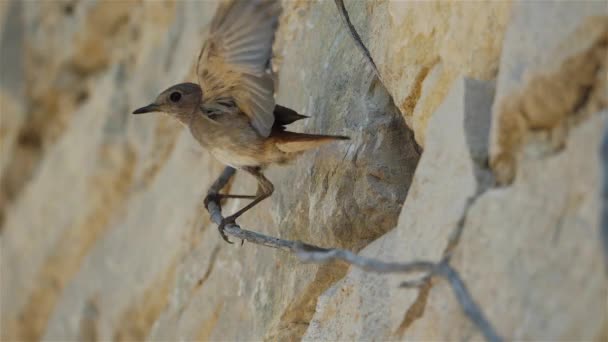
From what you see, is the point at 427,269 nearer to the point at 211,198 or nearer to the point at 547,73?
the point at 547,73

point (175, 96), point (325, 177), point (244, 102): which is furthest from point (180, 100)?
point (325, 177)

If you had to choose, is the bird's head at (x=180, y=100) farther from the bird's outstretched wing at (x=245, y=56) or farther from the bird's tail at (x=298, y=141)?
the bird's tail at (x=298, y=141)

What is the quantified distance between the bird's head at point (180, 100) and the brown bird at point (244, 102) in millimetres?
126

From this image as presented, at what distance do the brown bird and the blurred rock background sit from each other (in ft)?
0.56

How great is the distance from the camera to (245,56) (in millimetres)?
4301

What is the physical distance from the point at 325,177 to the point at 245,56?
0.60 metres

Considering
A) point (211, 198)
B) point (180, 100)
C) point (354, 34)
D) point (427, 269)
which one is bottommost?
point (427, 269)

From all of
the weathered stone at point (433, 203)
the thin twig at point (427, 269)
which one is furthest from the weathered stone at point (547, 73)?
the thin twig at point (427, 269)

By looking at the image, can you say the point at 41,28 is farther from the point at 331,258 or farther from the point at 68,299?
the point at 331,258

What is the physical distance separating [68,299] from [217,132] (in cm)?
290

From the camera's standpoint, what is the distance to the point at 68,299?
22.9ft

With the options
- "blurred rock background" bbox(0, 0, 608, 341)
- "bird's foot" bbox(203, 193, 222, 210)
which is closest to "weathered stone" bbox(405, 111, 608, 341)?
"blurred rock background" bbox(0, 0, 608, 341)

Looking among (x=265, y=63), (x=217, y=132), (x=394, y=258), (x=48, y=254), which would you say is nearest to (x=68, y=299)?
(x=48, y=254)

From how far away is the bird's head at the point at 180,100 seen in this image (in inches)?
191
